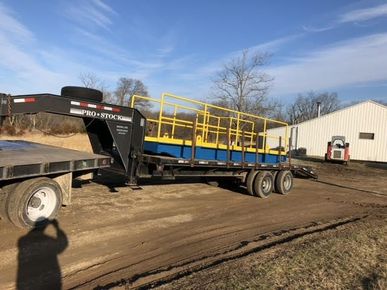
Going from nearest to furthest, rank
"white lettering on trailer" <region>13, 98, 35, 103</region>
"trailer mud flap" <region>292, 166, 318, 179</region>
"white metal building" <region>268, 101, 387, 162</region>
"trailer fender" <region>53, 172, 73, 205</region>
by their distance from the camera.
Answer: "white lettering on trailer" <region>13, 98, 35, 103</region> → "trailer fender" <region>53, 172, 73, 205</region> → "trailer mud flap" <region>292, 166, 318, 179</region> → "white metal building" <region>268, 101, 387, 162</region>

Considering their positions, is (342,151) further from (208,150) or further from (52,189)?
(52,189)

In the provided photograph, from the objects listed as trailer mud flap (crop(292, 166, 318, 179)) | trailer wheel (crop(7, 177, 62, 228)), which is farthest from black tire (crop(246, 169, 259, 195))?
→ trailer wheel (crop(7, 177, 62, 228))

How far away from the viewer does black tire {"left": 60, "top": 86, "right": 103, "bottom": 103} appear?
916 cm

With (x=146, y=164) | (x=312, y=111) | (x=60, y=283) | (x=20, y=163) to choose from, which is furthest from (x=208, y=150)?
(x=312, y=111)

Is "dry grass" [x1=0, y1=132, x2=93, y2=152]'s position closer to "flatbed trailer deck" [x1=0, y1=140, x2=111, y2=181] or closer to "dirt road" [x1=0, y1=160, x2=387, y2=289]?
"dirt road" [x1=0, y1=160, x2=387, y2=289]

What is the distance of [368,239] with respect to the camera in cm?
855

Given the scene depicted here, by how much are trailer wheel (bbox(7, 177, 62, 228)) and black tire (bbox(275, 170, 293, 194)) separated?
8.63 m

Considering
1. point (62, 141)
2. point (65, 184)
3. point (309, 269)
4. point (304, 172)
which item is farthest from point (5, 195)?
point (62, 141)

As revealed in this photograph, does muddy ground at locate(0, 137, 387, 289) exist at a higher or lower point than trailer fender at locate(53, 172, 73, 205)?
lower

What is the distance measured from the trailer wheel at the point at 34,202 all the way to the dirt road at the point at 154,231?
0.24 meters

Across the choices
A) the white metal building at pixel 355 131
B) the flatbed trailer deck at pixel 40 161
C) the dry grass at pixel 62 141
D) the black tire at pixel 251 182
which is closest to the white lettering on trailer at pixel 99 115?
the flatbed trailer deck at pixel 40 161

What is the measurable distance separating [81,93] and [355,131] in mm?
39954

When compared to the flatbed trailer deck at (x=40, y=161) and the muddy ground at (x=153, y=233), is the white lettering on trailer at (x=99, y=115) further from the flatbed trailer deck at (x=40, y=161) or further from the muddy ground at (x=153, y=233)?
the muddy ground at (x=153, y=233)

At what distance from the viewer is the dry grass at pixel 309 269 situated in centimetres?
572
